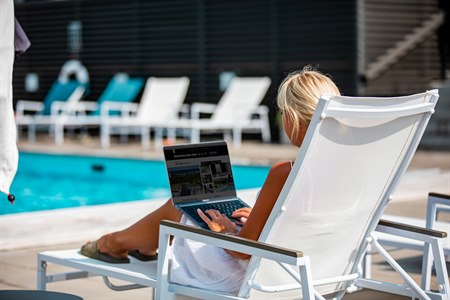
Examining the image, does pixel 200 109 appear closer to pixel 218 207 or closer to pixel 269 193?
pixel 218 207

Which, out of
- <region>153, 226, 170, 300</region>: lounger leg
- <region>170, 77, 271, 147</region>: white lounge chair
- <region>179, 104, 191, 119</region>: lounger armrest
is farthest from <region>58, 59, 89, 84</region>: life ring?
<region>153, 226, 170, 300</region>: lounger leg

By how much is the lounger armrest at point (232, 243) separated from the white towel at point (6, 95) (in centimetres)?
51

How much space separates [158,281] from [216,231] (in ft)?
0.81

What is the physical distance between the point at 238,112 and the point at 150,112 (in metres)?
1.27

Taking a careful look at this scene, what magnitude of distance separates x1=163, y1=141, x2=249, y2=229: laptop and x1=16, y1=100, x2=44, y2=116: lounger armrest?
36.1 ft

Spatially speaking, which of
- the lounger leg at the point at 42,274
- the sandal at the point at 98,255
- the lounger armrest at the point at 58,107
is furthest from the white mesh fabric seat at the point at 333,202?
the lounger armrest at the point at 58,107

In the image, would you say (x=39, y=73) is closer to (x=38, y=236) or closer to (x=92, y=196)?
(x=92, y=196)

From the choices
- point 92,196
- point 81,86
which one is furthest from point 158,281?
point 81,86

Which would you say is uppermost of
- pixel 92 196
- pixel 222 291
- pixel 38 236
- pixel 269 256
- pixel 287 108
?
pixel 287 108

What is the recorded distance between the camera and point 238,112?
12828 mm

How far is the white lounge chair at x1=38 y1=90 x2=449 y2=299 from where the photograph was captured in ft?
9.13

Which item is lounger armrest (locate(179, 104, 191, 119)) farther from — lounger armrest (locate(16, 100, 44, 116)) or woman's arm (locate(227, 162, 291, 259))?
woman's arm (locate(227, 162, 291, 259))

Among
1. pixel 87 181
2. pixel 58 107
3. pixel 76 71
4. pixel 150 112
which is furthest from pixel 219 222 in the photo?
pixel 76 71

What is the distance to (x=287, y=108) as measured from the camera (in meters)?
2.89
